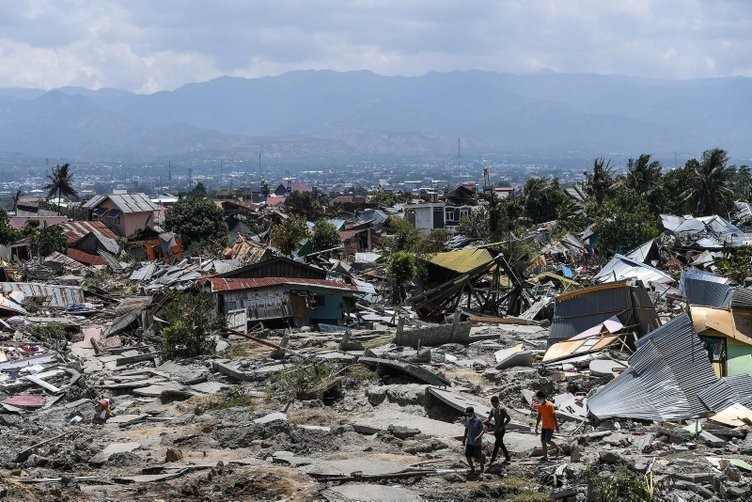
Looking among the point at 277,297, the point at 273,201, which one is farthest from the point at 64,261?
the point at 273,201

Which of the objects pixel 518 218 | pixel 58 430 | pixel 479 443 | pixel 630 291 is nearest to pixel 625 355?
pixel 630 291

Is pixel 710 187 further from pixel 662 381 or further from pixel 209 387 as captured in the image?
pixel 662 381

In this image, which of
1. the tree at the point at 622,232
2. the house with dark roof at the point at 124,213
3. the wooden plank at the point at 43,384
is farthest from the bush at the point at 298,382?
the house with dark roof at the point at 124,213

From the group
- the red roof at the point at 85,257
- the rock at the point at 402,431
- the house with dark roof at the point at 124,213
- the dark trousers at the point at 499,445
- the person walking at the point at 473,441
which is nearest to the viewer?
the person walking at the point at 473,441

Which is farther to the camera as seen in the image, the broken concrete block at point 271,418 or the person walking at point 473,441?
the broken concrete block at point 271,418

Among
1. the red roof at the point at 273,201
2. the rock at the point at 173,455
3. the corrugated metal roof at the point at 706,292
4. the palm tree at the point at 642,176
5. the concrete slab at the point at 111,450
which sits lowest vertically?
the red roof at the point at 273,201

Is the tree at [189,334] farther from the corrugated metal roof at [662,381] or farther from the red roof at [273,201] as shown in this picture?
the red roof at [273,201]

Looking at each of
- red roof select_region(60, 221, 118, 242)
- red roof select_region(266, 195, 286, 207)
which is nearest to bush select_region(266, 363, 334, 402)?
red roof select_region(60, 221, 118, 242)

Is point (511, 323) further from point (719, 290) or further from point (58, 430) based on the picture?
point (58, 430)
